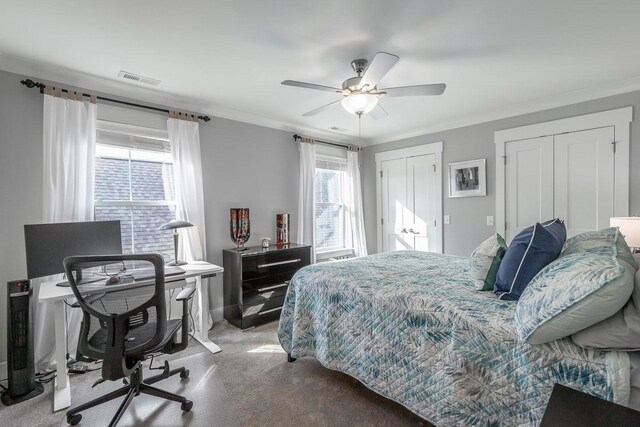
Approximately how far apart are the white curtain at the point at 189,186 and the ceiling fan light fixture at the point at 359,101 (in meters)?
1.82

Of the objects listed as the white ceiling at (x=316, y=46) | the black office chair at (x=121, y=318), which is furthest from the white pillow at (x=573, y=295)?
the black office chair at (x=121, y=318)

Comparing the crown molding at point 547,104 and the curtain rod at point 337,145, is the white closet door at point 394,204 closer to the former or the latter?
the curtain rod at point 337,145

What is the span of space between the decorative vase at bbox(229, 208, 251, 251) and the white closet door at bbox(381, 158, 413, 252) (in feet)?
8.19

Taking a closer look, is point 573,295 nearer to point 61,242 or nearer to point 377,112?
point 377,112

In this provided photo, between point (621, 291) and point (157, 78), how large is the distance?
11.2ft

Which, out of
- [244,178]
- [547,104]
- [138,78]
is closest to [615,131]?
[547,104]

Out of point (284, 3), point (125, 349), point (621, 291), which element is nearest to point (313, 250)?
point (125, 349)

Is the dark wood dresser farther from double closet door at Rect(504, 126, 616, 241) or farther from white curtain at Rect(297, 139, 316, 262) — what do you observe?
double closet door at Rect(504, 126, 616, 241)

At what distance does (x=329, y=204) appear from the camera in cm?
495

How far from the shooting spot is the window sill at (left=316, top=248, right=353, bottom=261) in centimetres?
469

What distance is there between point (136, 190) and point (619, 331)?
3.62 meters

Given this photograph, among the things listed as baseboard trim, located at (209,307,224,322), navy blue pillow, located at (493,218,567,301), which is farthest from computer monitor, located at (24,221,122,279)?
Result: navy blue pillow, located at (493,218,567,301)

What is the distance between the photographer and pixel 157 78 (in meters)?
2.77

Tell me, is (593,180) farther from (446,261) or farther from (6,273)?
(6,273)
